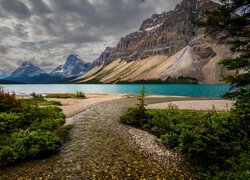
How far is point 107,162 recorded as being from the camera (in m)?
13.7

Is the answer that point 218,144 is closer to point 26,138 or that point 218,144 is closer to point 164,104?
point 26,138

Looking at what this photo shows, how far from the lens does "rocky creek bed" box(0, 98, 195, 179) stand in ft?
39.6

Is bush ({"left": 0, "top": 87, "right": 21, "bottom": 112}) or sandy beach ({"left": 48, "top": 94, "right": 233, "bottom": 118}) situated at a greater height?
bush ({"left": 0, "top": 87, "right": 21, "bottom": 112})

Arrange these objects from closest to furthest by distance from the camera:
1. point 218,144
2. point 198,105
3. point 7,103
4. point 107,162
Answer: point 218,144, point 107,162, point 7,103, point 198,105

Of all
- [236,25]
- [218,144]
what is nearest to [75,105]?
[218,144]

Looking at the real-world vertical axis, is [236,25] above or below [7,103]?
above

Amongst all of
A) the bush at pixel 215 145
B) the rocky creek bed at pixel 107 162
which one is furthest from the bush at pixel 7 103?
the bush at pixel 215 145

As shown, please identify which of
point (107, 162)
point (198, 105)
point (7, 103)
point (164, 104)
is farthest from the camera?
point (164, 104)

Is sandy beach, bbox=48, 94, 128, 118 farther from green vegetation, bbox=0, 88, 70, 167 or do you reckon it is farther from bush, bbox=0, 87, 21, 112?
green vegetation, bbox=0, 88, 70, 167

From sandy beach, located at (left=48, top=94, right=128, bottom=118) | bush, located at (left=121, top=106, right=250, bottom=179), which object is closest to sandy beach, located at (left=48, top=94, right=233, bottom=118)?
sandy beach, located at (left=48, top=94, right=128, bottom=118)

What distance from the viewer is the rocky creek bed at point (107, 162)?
12062mm

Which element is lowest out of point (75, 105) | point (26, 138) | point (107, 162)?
point (107, 162)

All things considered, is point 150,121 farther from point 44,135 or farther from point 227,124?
point 44,135

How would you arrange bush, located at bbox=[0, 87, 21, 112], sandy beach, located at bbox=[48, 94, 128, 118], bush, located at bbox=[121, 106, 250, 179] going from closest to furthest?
bush, located at bbox=[121, 106, 250, 179]
bush, located at bbox=[0, 87, 21, 112]
sandy beach, located at bbox=[48, 94, 128, 118]
